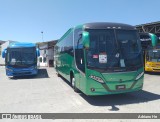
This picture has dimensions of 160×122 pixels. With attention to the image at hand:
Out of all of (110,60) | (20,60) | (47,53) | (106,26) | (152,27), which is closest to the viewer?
(110,60)

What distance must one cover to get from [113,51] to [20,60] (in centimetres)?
1092

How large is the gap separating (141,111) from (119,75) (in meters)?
1.60

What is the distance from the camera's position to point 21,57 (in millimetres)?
17359

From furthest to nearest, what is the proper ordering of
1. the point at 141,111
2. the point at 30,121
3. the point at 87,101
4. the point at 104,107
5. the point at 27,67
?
the point at 27,67 < the point at 87,101 < the point at 104,107 < the point at 141,111 < the point at 30,121

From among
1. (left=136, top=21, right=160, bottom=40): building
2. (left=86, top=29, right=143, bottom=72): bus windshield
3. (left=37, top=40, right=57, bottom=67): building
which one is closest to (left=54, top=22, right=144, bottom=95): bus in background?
(left=86, top=29, right=143, bottom=72): bus windshield

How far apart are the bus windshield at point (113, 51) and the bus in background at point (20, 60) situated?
10.3 meters

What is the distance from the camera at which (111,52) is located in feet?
26.6

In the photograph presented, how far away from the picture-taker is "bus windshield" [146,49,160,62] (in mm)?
18188

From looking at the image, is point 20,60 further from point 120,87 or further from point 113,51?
point 120,87

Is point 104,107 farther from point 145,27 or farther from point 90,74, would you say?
point 145,27

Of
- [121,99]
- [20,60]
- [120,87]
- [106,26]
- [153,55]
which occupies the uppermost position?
[106,26]

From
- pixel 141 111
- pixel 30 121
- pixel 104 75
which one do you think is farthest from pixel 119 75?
pixel 30 121

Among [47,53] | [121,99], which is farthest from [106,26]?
[47,53]

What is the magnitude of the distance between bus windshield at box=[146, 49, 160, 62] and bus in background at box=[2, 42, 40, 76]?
956 centimetres
